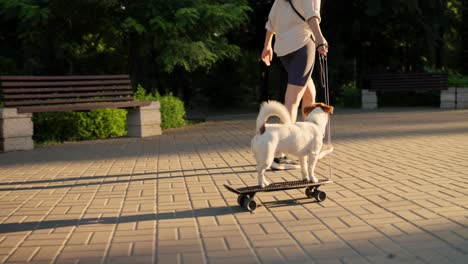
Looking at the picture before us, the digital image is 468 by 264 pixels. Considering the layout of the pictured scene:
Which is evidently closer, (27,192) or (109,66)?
(27,192)

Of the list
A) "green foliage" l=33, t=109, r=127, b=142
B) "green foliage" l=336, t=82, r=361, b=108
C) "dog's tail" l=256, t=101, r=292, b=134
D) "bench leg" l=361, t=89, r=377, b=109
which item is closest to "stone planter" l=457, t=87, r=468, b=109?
"bench leg" l=361, t=89, r=377, b=109

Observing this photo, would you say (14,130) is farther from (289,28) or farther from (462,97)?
(462,97)

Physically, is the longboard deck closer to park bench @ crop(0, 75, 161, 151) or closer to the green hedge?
park bench @ crop(0, 75, 161, 151)

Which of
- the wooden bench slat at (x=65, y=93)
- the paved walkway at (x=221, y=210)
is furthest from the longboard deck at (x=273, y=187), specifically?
the wooden bench slat at (x=65, y=93)

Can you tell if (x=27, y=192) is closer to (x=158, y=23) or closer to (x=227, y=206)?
(x=227, y=206)

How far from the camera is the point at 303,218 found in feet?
15.1

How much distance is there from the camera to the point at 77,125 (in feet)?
37.0

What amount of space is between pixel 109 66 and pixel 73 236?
14460 millimetres

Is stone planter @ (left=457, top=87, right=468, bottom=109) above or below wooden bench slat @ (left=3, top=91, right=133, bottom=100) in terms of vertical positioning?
below

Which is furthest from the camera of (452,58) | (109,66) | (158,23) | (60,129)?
(452,58)

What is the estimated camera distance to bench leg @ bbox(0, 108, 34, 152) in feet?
30.9

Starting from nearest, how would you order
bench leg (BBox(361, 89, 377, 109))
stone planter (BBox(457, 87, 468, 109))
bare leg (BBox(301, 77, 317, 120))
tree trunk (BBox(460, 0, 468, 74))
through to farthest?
bare leg (BBox(301, 77, 317, 120)), stone planter (BBox(457, 87, 468, 109)), bench leg (BBox(361, 89, 377, 109)), tree trunk (BBox(460, 0, 468, 74))

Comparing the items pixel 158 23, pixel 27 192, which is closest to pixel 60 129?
pixel 158 23

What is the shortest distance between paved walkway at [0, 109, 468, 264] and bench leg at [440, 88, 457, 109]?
9.99m
